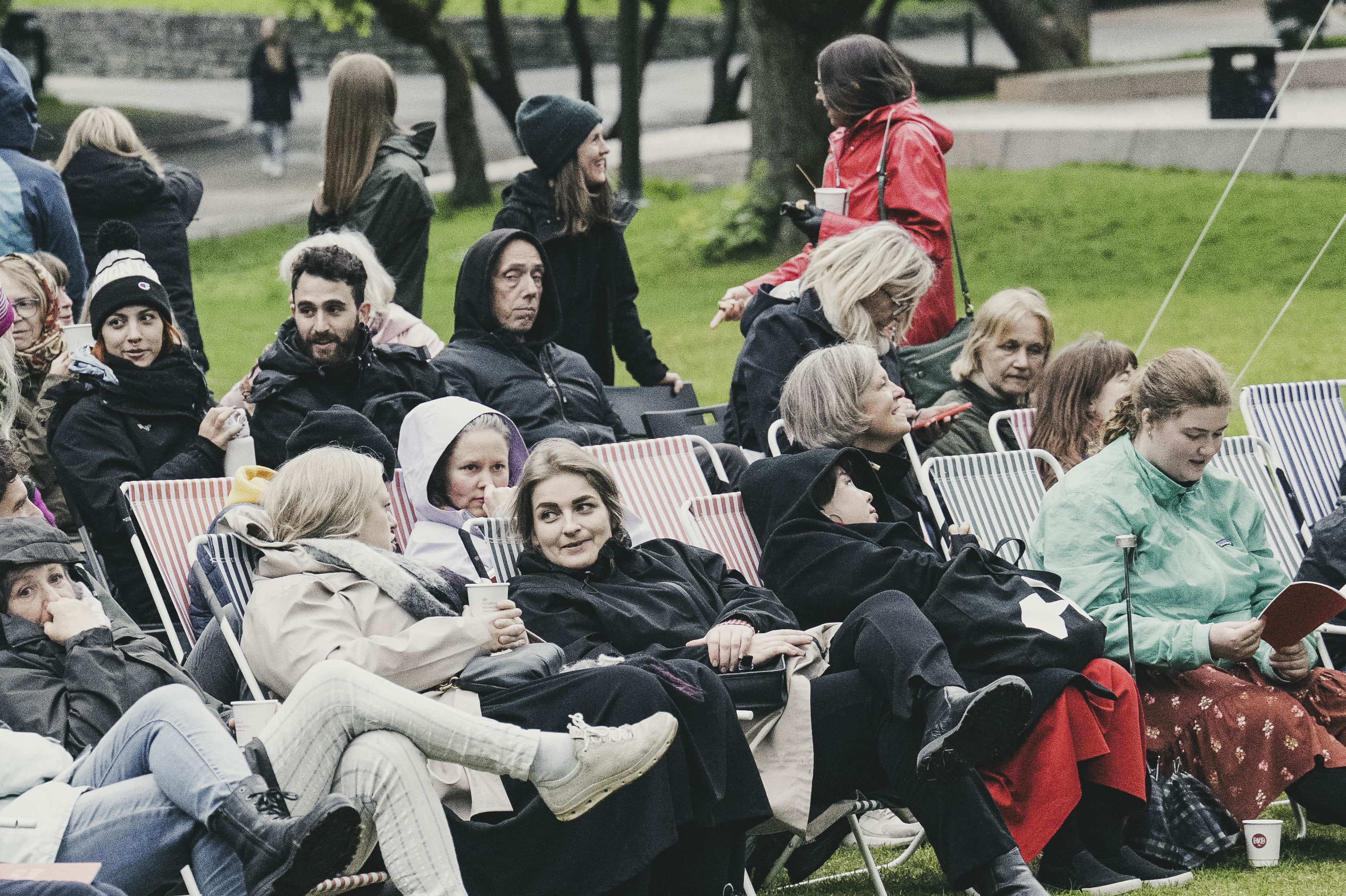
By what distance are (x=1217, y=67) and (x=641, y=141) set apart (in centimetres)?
873

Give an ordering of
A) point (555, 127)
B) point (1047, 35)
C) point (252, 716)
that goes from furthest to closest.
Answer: point (1047, 35) → point (555, 127) → point (252, 716)

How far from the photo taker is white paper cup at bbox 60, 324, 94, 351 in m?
6.38

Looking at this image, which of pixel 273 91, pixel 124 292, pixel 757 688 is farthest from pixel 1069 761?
pixel 273 91

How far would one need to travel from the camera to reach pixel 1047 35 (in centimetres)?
2425

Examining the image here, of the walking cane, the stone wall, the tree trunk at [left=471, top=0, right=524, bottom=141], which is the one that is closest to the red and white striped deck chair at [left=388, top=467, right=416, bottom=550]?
the walking cane

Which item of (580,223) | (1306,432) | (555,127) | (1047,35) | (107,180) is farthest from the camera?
(1047,35)

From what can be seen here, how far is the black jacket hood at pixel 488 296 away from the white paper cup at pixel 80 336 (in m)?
1.31

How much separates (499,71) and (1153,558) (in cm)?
1770

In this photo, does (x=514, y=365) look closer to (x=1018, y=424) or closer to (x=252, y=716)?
(x=1018, y=424)

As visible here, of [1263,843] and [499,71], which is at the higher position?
[1263,843]

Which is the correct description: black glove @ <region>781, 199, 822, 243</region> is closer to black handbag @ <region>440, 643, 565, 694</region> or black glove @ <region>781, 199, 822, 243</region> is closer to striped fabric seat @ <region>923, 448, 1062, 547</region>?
striped fabric seat @ <region>923, 448, 1062, 547</region>

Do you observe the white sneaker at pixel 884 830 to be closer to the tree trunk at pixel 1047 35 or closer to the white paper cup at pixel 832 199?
the white paper cup at pixel 832 199

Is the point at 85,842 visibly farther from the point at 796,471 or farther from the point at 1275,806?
the point at 1275,806

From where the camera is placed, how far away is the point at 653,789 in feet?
14.4
